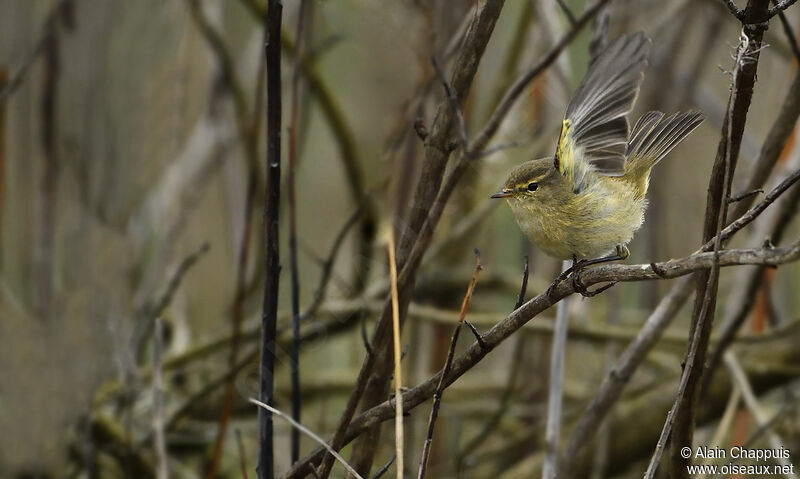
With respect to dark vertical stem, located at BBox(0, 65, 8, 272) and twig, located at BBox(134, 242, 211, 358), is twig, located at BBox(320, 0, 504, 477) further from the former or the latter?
dark vertical stem, located at BBox(0, 65, 8, 272)

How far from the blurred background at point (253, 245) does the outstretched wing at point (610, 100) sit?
1.43 feet

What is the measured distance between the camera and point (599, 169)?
125 centimetres

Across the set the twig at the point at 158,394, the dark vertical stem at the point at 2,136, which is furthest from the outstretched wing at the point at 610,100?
the dark vertical stem at the point at 2,136

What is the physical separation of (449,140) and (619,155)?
240 millimetres

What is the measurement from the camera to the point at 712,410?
2.44 meters

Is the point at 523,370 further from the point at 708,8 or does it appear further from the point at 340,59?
the point at 340,59

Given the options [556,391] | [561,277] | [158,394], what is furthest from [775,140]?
[158,394]

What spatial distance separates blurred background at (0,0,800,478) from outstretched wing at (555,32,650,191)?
437mm

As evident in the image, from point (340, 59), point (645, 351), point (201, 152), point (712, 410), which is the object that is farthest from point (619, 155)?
point (340, 59)

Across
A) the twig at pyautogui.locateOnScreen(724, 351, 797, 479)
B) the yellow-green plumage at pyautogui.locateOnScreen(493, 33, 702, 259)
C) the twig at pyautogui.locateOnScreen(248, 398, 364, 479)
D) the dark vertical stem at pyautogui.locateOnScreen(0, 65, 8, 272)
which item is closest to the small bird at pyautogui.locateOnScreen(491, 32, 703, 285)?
the yellow-green plumage at pyautogui.locateOnScreen(493, 33, 702, 259)

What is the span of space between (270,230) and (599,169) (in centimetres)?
49

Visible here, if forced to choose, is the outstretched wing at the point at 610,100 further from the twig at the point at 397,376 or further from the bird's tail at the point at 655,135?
the twig at the point at 397,376

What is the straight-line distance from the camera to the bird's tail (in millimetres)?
1171

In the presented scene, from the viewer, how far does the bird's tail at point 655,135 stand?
117 cm
